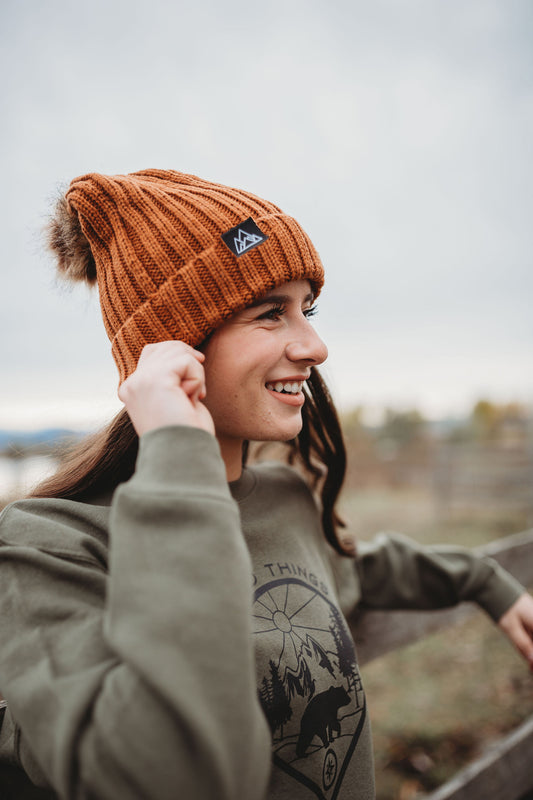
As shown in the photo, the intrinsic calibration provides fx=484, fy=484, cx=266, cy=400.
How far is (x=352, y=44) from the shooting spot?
5051mm

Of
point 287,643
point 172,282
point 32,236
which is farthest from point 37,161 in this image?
point 287,643

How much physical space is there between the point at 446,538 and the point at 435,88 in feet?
20.0

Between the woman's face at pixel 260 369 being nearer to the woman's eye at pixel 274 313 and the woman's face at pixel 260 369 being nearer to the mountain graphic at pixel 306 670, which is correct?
the woman's eye at pixel 274 313

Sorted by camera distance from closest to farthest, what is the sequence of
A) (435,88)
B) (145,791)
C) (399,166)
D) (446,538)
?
1. (145,791)
2. (399,166)
3. (435,88)
4. (446,538)

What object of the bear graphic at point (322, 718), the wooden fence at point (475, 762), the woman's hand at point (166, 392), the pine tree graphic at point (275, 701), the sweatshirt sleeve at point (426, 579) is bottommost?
the wooden fence at point (475, 762)

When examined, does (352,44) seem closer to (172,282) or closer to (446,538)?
(172,282)

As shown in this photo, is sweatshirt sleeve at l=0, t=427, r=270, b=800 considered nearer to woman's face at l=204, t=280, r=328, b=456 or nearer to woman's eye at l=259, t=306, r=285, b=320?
woman's face at l=204, t=280, r=328, b=456

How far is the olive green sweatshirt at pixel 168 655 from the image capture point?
0.69m

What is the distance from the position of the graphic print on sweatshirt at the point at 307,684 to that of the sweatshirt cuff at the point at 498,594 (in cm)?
80

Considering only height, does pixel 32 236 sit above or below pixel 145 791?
above

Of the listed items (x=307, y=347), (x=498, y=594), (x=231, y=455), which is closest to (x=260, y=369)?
(x=307, y=347)

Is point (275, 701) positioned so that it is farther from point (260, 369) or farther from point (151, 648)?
point (260, 369)

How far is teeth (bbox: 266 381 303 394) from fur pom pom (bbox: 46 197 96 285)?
0.70 meters

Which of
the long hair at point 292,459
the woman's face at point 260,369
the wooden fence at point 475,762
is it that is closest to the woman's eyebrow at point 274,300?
the woman's face at point 260,369
